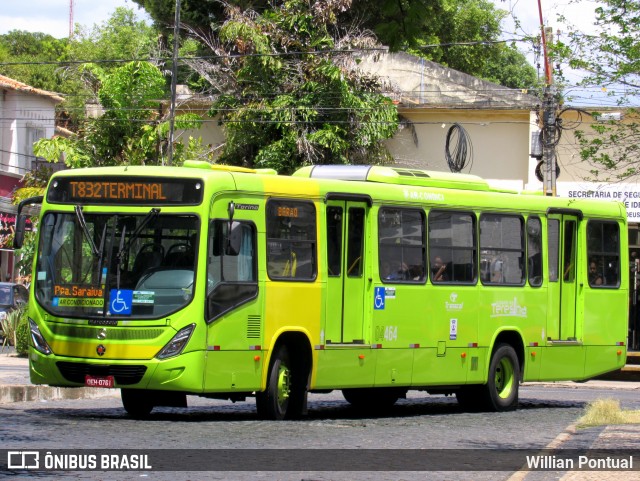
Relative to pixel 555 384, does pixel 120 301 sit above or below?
above

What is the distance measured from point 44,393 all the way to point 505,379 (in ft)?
22.1

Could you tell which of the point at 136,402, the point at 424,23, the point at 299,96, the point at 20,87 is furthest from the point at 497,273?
the point at 20,87

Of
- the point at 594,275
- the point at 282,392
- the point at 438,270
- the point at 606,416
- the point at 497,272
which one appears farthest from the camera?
the point at 594,275

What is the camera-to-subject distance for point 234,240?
13.9 meters

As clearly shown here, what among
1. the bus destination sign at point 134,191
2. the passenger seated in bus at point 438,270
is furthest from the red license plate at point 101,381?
the passenger seated in bus at point 438,270

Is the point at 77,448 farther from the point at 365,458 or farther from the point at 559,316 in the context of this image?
the point at 559,316

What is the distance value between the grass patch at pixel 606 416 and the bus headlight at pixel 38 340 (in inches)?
255

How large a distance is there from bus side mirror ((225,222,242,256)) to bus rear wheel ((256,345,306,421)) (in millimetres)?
1527

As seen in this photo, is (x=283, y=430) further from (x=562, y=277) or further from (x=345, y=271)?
(x=562, y=277)

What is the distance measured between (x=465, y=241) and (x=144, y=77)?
19.5 metres

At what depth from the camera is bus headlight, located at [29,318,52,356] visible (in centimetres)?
1388

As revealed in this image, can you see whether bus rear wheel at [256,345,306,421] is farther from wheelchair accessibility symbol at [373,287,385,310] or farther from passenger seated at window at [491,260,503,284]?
passenger seated at window at [491,260,503,284]

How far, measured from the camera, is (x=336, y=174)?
650 inches

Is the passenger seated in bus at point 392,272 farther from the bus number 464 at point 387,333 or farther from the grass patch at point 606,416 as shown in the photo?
the grass patch at point 606,416
